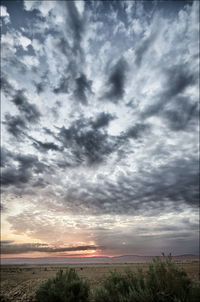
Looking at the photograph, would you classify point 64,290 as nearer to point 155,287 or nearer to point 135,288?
point 135,288

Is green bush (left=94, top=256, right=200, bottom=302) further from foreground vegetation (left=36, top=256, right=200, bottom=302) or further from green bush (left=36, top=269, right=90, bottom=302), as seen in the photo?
green bush (left=36, top=269, right=90, bottom=302)

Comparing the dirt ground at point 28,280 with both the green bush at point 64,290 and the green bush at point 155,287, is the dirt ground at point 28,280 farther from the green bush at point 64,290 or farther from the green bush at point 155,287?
the green bush at point 64,290

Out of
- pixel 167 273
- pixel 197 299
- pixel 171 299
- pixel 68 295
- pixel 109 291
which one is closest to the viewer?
pixel 197 299

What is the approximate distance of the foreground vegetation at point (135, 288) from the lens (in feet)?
20.3

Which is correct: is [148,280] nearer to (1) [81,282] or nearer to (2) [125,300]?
(2) [125,300]

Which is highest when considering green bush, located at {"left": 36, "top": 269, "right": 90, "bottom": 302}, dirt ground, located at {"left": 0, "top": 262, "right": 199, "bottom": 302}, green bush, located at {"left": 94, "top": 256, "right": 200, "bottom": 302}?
green bush, located at {"left": 94, "top": 256, "right": 200, "bottom": 302}

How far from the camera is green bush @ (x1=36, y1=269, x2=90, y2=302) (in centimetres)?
790

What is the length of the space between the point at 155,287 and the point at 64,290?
11.9ft

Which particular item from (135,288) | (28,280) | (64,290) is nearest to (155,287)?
(135,288)

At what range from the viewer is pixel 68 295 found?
26.5ft

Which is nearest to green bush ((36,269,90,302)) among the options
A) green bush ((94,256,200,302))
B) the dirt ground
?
green bush ((94,256,200,302))

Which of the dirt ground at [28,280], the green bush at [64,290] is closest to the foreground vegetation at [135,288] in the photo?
the green bush at [64,290]

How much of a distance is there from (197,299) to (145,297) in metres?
1.49

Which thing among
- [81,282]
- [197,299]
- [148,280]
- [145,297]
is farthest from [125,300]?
[81,282]
